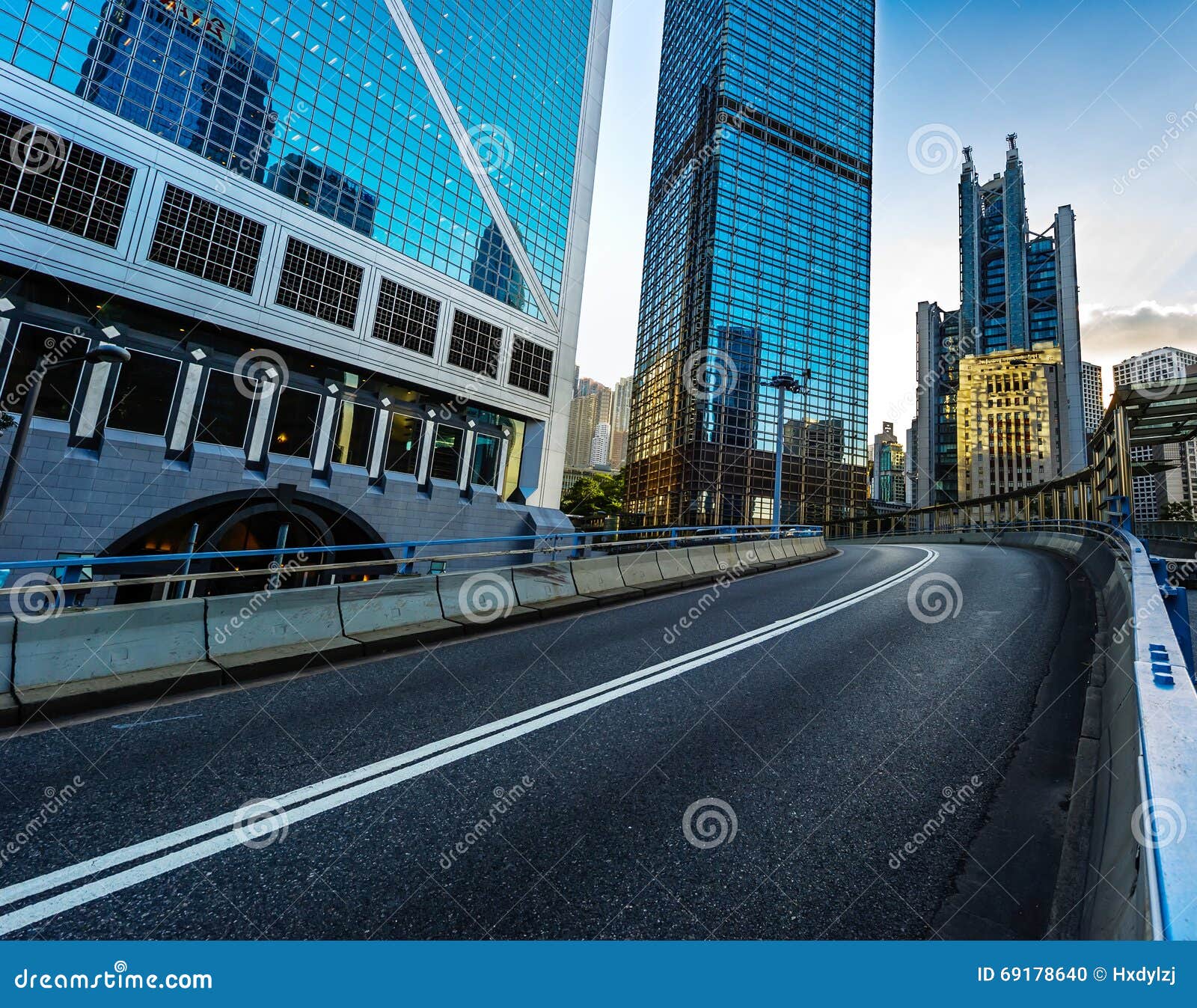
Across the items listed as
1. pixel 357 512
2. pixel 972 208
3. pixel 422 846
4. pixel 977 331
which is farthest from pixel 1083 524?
pixel 972 208

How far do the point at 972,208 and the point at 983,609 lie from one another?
173 metres

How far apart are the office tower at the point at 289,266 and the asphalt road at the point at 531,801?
68.7 ft

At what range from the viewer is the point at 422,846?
3193 mm

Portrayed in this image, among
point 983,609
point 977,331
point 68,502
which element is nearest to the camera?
point 983,609

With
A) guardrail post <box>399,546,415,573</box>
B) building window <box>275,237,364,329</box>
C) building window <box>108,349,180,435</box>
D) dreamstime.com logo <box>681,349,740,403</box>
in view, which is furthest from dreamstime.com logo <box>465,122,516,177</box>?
dreamstime.com logo <box>681,349,740,403</box>

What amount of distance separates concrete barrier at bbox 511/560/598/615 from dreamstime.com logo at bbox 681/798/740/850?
6397 mm

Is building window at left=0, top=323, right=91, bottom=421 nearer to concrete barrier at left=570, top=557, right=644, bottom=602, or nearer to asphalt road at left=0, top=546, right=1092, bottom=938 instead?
concrete barrier at left=570, top=557, right=644, bottom=602

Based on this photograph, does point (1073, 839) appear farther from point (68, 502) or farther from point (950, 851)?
point (68, 502)

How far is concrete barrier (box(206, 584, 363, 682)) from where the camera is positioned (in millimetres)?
6414

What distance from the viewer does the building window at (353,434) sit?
27172 millimetres

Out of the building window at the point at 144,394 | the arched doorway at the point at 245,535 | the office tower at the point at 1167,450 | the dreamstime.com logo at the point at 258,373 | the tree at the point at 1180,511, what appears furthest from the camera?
the office tower at the point at 1167,450

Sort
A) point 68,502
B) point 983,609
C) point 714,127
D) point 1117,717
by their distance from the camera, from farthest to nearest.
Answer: point 714,127 < point 68,502 < point 983,609 < point 1117,717

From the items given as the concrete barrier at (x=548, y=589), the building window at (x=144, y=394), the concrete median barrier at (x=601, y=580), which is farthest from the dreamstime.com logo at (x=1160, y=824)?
the building window at (x=144, y=394)

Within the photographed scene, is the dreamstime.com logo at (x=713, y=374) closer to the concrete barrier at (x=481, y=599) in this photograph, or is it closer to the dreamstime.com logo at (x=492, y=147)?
the dreamstime.com logo at (x=492, y=147)
